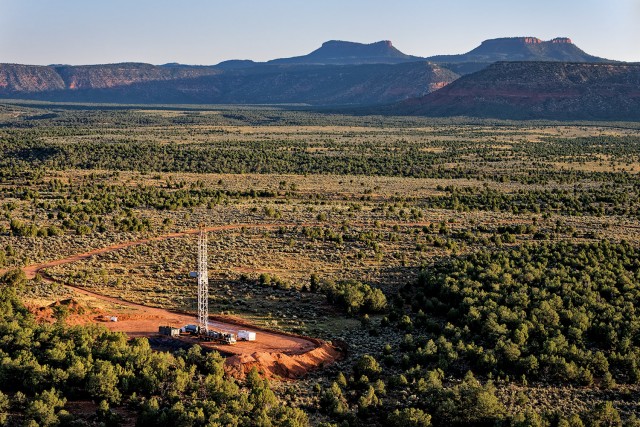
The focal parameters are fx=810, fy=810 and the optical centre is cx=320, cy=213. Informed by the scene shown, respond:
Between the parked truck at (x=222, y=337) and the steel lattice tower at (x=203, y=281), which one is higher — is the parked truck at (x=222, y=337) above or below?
below

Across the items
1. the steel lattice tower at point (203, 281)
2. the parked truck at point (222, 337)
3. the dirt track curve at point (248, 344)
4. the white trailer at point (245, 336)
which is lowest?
the dirt track curve at point (248, 344)

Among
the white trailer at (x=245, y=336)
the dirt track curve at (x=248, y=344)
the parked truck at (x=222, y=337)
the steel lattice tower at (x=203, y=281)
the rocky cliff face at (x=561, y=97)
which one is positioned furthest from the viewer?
the rocky cliff face at (x=561, y=97)

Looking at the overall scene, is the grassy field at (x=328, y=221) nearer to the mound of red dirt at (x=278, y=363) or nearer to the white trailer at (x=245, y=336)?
the mound of red dirt at (x=278, y=363)

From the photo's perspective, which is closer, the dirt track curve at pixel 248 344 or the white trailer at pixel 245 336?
the dirt track curve at pixel 248 344

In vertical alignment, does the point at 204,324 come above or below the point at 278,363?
above

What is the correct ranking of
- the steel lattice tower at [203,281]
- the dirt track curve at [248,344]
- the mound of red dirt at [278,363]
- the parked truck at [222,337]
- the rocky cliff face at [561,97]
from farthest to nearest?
1. the rocky cliff face at [561,97]
2. the steel lattice tower at [203,281]
3. the parked truck at [222,337]
4. the dirt track curve at [248,344]
5. the mound of red dirt at [278,363]

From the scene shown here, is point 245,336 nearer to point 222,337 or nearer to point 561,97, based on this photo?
point 222,337

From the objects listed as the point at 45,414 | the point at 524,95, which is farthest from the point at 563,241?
the point at 524,95

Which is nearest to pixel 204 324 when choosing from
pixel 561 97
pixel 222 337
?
pixel 222 337

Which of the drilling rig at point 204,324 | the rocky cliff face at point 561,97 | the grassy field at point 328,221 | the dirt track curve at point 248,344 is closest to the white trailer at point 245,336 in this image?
the dirt track curve at point 248,344

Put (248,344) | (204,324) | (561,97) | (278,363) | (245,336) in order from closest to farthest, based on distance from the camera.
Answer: (278,363) < (248,344) < (204,324) < (245,336) < (561,97)
